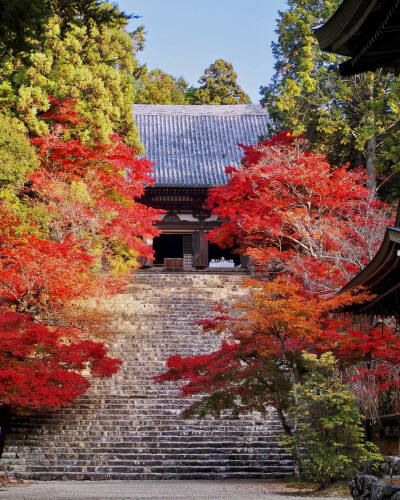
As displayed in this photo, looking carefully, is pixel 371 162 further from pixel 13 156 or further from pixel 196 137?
pixel 196 137

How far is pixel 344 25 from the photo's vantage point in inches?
210

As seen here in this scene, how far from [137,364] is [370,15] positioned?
13.9 meters

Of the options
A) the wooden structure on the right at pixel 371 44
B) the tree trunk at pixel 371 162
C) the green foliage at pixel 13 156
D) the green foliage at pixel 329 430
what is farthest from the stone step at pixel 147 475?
the tree trunk at pixel 371 162

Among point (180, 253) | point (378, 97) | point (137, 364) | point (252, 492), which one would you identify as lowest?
point (252, 492)

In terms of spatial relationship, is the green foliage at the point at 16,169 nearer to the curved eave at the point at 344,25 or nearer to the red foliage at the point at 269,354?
the red foliage at the point at 269,354

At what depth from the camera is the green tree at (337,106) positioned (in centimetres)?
2103

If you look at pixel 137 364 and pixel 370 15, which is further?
pixel 137 364

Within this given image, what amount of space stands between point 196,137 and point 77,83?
1131 centimetres

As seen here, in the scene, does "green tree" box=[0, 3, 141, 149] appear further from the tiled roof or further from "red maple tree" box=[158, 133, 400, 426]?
"red maple tree" box=[158, 133, 400, 426]

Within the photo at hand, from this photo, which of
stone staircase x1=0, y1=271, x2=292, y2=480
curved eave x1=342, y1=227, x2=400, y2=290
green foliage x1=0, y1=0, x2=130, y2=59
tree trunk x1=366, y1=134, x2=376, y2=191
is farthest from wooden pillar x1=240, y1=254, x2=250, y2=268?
green foliage x1=0, y1=0, x2=130, y2=59

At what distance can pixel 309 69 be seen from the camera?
21.7 meters

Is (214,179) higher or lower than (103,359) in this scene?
higher

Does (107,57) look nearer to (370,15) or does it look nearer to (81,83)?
(81,83)

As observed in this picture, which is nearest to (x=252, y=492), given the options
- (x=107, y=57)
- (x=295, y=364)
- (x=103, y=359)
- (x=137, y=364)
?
(x=295, y=364)
